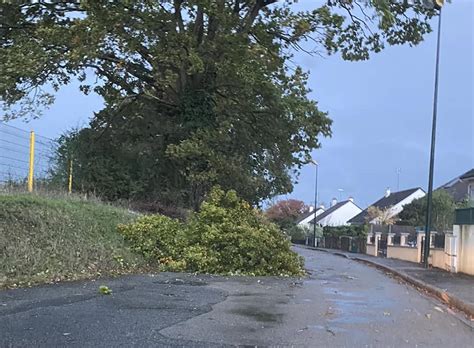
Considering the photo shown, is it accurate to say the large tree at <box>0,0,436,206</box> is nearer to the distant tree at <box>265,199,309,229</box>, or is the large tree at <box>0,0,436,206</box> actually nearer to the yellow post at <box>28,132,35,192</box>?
the yellow post at <box>28,132,35,192</box>

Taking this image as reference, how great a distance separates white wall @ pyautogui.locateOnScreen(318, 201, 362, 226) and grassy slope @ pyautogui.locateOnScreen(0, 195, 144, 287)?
279 feet

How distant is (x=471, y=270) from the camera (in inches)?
673

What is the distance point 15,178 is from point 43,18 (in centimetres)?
754

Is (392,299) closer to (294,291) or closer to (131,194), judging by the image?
(294,291)

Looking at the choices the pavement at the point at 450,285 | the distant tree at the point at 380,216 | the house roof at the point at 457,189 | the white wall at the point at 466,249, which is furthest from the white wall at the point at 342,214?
the white wall at the point at 466,249

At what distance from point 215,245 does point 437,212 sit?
1383 inches

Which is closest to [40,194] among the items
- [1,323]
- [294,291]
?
[294,291]

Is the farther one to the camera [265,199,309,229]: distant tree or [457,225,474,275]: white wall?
[265,199,309,229]: distant tree

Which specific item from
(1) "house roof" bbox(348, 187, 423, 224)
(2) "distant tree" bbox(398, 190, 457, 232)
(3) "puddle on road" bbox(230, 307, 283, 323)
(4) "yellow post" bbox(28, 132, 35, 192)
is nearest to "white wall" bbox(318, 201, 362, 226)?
(1) "house roof" bbox(348, 187, 423, 224)

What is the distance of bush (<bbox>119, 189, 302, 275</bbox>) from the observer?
1471cm

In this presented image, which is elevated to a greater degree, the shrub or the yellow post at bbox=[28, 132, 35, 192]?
the yellow post at bbox=[28, 132, 35, 192]

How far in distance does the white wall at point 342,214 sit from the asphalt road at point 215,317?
8693cm

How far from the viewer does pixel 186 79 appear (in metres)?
22.5

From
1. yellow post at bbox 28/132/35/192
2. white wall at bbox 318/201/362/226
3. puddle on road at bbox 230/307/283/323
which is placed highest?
yellow post at bbox 28/132/35/192
